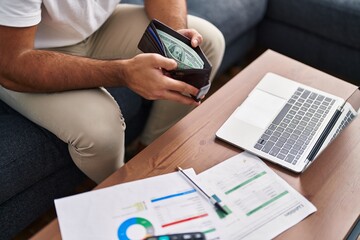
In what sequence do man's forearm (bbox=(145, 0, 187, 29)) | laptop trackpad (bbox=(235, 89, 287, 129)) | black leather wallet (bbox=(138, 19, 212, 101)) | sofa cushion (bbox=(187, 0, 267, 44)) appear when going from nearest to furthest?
black leather wallet (bbox=(138, 19, 212, 101))
laptop trackpad (bbox=(235, 89, 287, 129))
man's forearm (bbox=(145, 0, 187, 29))
sofa cushion (bbox=(187, 0, 267, 44))

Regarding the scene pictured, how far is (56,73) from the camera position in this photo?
1043 mm

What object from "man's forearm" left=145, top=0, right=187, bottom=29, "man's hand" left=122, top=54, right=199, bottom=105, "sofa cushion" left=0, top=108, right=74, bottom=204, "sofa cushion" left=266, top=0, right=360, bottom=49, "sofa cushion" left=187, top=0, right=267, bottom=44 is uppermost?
"sofa cushion" left=266, top=0, right=360, bottom=49

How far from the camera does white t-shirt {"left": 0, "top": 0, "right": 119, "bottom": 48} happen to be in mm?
975

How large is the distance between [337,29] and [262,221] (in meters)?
1.14

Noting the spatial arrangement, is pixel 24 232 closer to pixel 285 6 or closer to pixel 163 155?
pixel 163 155

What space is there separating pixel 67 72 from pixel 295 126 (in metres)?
0.57

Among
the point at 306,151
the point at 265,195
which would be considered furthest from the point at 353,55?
the point at 265,195

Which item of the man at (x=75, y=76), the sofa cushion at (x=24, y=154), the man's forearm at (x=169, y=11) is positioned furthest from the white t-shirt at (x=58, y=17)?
the sofa cushion at (x=24, y=154)

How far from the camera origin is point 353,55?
172cm

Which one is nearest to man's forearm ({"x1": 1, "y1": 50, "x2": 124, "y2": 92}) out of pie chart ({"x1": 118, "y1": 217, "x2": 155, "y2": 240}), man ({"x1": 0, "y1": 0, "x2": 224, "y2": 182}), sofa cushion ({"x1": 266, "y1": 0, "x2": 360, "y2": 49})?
man ({"x1": 0, "y1": 0, "x2": 224, "y2": 182})

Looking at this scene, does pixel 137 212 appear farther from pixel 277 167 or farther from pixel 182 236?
pixel 277 167

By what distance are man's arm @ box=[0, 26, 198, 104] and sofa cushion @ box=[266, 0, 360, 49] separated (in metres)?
Result: 0.96

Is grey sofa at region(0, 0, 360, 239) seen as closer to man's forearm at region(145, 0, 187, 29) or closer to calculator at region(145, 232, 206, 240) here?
man's forearm at region(145, 0, 187, 29)

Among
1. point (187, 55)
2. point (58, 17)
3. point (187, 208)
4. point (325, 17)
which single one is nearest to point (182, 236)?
point (187, 208)
